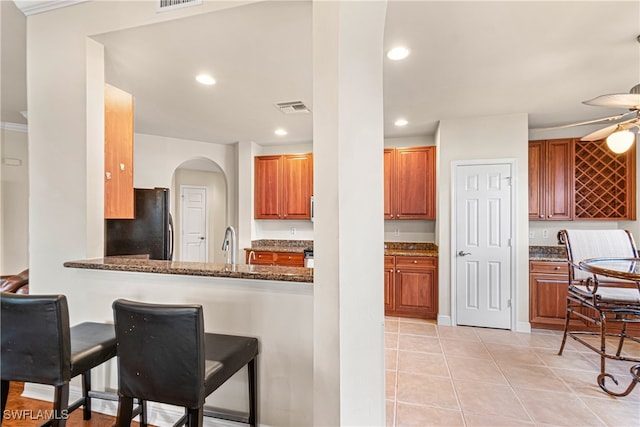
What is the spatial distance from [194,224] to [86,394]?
17.1ft

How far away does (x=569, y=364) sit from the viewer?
2824 mm

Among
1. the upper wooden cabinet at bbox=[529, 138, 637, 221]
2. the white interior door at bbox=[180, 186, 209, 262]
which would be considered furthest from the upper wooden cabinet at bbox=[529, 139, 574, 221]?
the white interior door at bbox=[180, 186, 209, 262]

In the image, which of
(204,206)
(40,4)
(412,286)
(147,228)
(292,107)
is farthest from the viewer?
(204,206)

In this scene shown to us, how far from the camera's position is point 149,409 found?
6.41ft

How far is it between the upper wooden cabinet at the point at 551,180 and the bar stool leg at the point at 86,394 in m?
4.82

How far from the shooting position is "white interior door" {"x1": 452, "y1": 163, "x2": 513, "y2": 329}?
3.76 m

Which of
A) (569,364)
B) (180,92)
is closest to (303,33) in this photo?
(180,92)

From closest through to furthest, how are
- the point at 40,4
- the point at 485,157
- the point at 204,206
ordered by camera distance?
the point at 40,4 → the point at 485,157 → the point at 204,206

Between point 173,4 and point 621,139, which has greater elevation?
point 173,4

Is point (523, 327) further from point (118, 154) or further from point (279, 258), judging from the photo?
point (118, 154)

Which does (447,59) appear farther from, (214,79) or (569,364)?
(569,364)

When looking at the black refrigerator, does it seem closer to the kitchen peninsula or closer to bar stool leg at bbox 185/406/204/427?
the kitchen peninsula

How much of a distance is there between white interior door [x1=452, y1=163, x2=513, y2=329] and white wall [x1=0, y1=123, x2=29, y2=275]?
6092mm

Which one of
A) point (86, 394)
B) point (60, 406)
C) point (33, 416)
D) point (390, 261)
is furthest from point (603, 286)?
point (33, 416)
